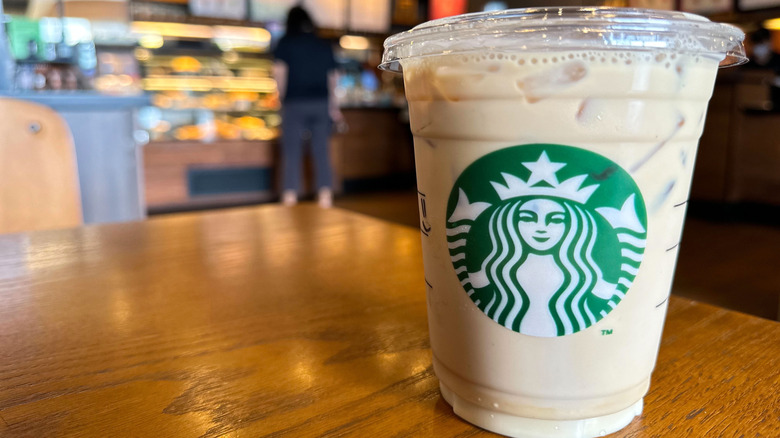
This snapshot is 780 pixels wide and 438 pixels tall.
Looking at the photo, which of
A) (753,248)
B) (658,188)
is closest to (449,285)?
(658,188)

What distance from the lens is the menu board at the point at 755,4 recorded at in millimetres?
4797

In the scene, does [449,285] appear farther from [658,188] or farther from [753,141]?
[753,141]

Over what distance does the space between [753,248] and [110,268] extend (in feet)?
11.9

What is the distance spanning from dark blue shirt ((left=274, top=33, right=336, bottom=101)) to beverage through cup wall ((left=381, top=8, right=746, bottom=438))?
4280mm

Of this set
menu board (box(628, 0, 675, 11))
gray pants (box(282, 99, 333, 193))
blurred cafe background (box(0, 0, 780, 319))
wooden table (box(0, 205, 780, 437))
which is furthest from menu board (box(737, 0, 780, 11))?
wooden table (box(0, 205, 780, 437))

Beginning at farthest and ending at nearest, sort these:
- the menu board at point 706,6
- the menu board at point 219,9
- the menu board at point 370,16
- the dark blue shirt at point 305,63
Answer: the menu board at point 370,16
the menu board at point 219,9
the menu board at point 706,6
the dark blue shirt at point 305,63

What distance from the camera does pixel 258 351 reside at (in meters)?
0.52

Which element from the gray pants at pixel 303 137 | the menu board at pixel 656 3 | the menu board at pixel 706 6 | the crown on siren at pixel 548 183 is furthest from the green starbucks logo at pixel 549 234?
the menu board at pixel 706 6

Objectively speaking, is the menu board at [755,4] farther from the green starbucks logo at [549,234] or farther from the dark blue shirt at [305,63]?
the green starbucks logo at [549,234]

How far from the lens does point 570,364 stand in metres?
0.36

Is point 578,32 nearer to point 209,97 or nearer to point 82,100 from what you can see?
point 82,100

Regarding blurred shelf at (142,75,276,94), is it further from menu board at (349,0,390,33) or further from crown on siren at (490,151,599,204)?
crown on siren at (490,151,599,204)

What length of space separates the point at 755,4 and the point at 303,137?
3898mm

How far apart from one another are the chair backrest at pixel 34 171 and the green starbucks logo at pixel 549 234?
1.23 m
